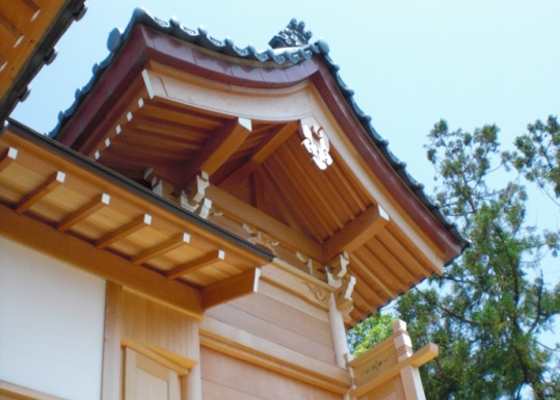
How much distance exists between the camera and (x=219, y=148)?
569 cm

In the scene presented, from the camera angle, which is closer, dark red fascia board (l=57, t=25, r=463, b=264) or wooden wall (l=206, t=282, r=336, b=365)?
dark red fascia board (l=57, t=25, r=463, b=264)

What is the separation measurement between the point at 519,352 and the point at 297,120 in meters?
7.01

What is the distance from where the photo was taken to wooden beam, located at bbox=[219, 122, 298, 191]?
6546mm

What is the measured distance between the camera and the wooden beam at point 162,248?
4.39 m

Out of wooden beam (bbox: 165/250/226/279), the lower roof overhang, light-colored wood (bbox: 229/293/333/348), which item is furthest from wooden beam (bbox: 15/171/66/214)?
light-colored wood (bbox: 229/293/333/348)

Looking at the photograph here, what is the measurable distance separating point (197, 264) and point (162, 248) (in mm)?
307

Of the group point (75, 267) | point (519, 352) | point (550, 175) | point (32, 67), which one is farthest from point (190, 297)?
point (550, 175)

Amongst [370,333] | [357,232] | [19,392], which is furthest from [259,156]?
[370,333]

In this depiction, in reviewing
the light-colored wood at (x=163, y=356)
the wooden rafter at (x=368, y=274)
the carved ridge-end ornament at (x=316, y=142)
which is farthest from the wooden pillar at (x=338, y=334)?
the light-colored wood at (x=163, y=356)

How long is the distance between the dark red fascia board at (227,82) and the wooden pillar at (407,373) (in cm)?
147

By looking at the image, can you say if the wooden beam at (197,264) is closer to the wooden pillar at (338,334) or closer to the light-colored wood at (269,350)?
the light-colored wood at (269,350)

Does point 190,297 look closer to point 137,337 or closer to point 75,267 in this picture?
point 137,337

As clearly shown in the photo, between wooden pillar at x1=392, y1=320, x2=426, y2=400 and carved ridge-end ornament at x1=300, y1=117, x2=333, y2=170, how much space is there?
1570 mm

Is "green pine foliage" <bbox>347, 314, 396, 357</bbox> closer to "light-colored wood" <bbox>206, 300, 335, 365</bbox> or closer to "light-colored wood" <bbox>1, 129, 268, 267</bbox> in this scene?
"light-colored wood" <bbox>206, 300, 335, 365</bbox>
